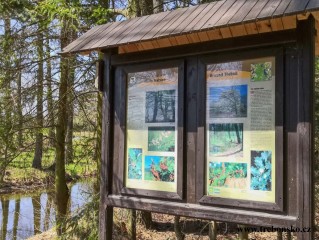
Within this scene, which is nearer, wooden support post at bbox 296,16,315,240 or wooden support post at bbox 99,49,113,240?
wooden support post at bbox 296,16,315,240

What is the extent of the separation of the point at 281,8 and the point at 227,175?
1329mm

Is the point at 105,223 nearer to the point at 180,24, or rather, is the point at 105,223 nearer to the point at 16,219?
the point at 180,24

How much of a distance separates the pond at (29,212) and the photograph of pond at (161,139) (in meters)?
3.24

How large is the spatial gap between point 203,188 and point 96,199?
115 inches

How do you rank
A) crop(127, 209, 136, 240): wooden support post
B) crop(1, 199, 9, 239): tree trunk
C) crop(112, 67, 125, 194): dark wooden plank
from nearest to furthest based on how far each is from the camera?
crop(112, 67, 125, 194): dark wooden plank < crop(127, 209, 136, 240): wooden support post < crop(1, 199, 9, 239): tree trunk

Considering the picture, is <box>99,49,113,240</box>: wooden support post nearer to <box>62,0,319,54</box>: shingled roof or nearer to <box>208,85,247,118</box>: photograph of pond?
<box>62,0,319,54</box>: shingled roof

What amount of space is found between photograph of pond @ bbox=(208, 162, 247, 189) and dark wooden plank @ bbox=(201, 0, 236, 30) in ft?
3.63

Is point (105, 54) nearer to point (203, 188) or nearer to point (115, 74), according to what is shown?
point (115, 74)

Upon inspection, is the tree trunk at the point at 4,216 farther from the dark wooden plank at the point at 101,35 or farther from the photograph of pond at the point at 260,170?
the photograph of pond at the point at 260,170

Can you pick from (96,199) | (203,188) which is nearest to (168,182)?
(203,188)

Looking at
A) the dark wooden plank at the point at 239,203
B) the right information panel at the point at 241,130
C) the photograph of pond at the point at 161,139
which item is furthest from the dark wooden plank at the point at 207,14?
the dark wooden plank at the point at 239,203

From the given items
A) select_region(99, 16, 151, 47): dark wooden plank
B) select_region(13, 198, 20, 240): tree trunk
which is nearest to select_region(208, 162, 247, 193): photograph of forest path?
select_region(99, 16, 151, 47): dark wooden plank

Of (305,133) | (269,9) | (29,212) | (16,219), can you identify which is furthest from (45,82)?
(305,133)

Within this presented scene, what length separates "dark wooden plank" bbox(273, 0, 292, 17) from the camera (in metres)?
2.65
